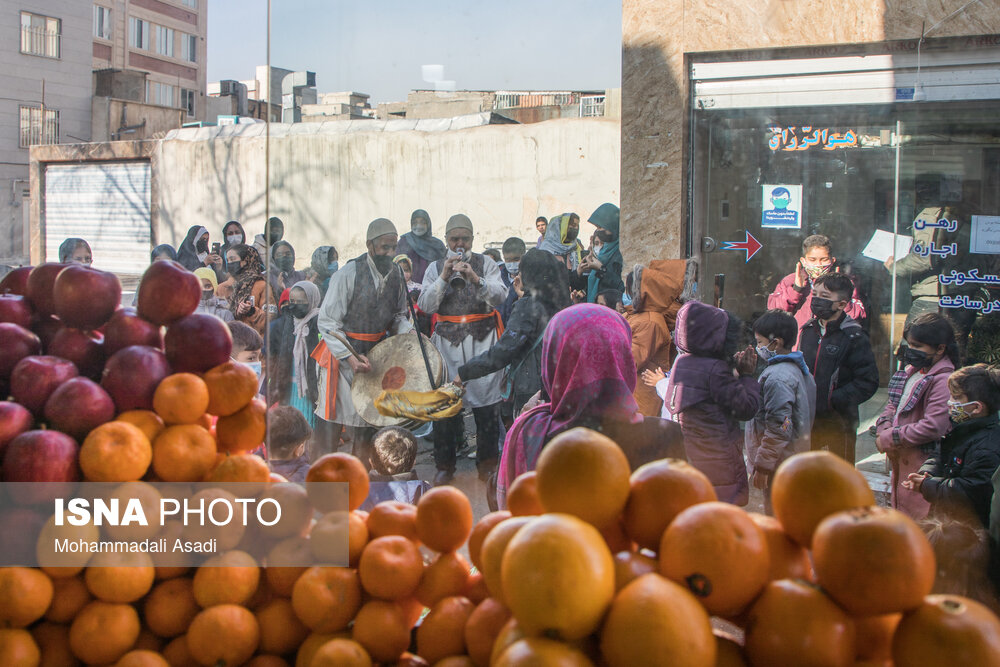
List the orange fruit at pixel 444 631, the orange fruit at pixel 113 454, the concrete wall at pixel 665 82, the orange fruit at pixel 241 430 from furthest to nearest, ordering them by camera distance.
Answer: the concrete wall at pixel 665 82 < the orange fruit at pixel 241 430 < the orange fruit at pixel 113 454 < the orange fruit at pixel 444 631

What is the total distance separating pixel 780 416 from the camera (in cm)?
416

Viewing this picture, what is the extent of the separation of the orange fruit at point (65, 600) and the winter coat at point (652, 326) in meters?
3.20

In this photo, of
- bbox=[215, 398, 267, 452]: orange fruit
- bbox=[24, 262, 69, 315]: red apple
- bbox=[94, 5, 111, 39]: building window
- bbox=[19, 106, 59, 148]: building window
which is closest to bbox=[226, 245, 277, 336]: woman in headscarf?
bbox=[24, 262, 69, 315]: red apple

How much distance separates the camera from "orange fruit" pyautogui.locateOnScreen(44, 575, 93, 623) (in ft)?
4.60

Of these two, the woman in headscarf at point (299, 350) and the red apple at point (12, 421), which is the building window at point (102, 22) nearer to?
the woman in headscarf at point (299, 350)

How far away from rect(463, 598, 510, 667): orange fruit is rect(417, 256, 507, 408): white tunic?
3.52m

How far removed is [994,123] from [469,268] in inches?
120

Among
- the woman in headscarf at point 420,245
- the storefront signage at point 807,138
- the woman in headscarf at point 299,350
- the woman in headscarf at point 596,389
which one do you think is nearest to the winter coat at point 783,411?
the storefront signage at point 807,138

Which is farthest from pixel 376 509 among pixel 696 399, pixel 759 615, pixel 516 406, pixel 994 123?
pixel 994 123

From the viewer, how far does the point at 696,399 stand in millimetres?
3820

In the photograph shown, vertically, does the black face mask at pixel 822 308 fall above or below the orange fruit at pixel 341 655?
above

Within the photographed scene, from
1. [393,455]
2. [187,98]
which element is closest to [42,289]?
[393,455]

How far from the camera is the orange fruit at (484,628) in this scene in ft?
3.97

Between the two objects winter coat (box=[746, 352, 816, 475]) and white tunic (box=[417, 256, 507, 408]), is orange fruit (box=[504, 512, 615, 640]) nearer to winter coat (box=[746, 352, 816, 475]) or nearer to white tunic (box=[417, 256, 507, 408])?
winter coat (box=[746, 352, 816, 475])
